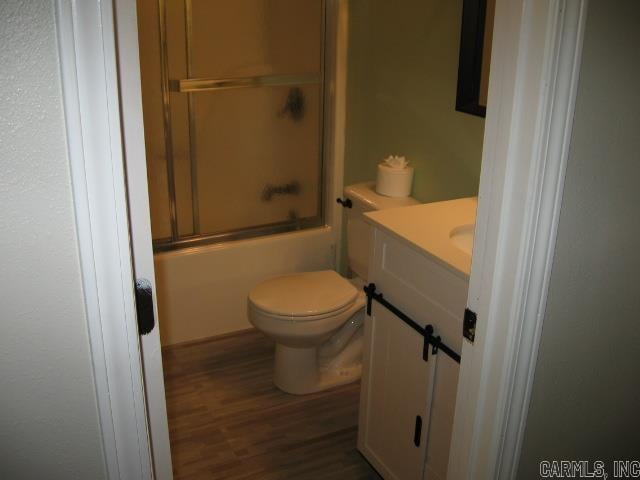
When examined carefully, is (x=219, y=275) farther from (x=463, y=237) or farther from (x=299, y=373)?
(x=463, y=237)

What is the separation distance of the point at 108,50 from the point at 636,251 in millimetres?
1137

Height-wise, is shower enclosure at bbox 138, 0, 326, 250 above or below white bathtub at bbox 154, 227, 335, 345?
above

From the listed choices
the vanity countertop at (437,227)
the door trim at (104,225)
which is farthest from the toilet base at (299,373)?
the door trim at (104,225)

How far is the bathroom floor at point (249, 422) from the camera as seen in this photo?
2.57 metres

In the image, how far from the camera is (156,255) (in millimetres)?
3141

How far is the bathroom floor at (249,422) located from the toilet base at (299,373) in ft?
→ 0.10

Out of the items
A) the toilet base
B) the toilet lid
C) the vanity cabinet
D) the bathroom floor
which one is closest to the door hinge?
the vanity cabinet

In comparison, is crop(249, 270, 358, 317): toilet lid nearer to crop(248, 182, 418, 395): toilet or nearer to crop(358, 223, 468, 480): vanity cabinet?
crop(248, 182, 418, 395): toilet

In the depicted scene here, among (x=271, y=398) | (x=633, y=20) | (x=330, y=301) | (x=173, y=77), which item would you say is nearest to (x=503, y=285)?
(x=633, y=20)

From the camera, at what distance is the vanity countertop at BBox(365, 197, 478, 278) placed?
6.55 feet

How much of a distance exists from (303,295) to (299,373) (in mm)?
329

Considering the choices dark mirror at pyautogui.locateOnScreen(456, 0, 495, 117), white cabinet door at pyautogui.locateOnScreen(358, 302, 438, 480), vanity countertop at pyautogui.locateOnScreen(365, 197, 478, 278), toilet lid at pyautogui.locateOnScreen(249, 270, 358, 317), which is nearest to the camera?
vanity countertop at pyautogui.locateOnScreen(365, 197, 478, 278)

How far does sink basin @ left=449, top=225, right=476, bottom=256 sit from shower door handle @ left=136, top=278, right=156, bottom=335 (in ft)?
3.69

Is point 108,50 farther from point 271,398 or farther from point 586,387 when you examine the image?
point 271,398
